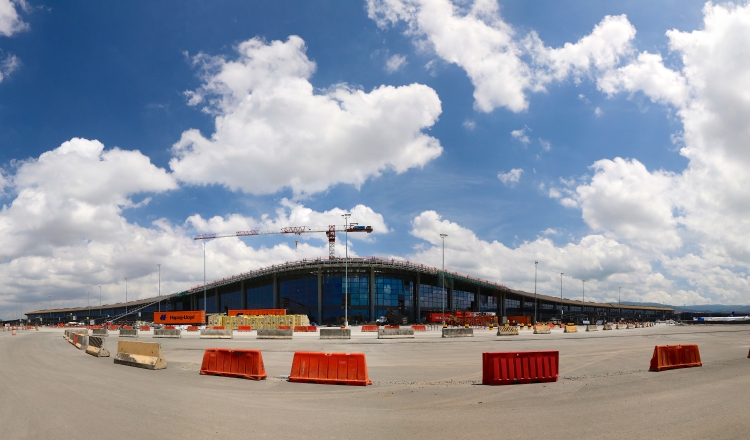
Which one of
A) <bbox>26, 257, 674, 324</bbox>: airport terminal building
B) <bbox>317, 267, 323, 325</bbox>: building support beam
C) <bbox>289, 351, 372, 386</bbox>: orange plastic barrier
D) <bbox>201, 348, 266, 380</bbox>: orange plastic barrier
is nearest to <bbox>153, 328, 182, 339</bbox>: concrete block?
<bbox>201, 348, 266, 380</bbox>: orange plastic barrier

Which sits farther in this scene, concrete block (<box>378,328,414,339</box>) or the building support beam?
the building support beam

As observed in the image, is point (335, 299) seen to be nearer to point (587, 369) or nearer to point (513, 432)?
point (587, 369)

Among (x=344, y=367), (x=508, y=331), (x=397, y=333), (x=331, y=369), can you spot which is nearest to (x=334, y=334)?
(x=397, y=333)

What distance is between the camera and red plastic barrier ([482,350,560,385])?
14.2 meters

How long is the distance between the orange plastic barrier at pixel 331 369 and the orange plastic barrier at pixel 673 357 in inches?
445

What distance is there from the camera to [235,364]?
16047 mm

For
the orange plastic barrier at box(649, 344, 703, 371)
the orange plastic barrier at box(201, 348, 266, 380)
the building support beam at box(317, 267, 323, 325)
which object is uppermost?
the orange plastic barrier at box(201, 348, 266, 380)

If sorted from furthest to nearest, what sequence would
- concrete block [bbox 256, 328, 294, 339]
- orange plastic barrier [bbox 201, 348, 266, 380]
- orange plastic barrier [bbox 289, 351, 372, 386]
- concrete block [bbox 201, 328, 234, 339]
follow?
concrete block [bbox 201, 328, 234, 339] → concrete block [bbox 256, 328, 294, 339] → orange plastic barrier [bbox 201, 348, 266, 380] → orange plastic barrier [bbox 289, 351, 372, 386]

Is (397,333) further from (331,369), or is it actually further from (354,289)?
(354,289)

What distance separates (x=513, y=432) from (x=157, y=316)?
91.7 meters

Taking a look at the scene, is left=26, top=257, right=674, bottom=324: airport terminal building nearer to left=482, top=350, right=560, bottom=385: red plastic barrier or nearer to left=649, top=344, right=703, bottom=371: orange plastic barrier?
left=649, top=344, right=703, bottom=371: orange plastic barrier

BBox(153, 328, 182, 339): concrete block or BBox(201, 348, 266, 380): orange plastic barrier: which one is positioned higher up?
BBox(201, 348, 266, 380): orange plastic barrier

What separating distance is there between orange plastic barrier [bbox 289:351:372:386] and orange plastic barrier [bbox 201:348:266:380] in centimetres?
125

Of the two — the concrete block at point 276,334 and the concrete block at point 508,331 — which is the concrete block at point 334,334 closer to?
the concrete block at point 276,334
